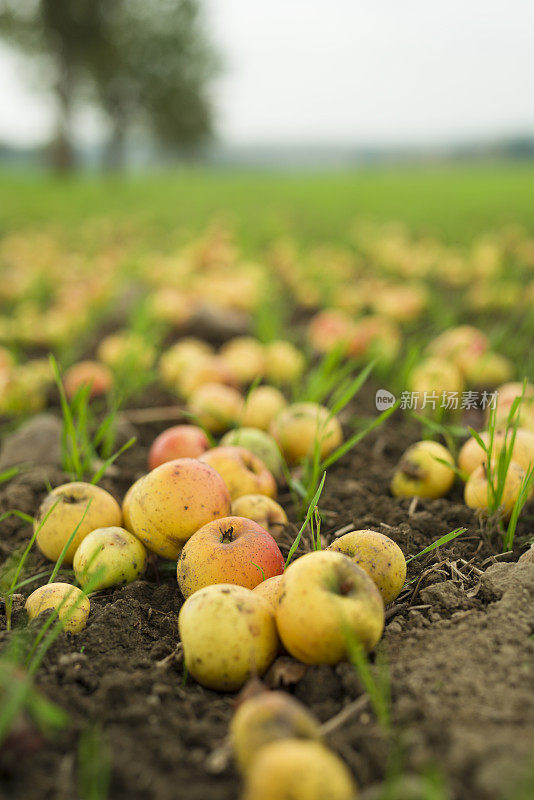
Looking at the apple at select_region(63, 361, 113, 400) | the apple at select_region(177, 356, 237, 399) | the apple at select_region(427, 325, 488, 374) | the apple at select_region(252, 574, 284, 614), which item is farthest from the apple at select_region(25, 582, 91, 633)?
the apple at select_region(427, 325, 488, 374)

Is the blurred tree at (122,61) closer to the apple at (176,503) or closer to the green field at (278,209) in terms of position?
the green field at (278,209)

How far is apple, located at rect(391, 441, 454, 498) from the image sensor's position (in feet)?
7.89

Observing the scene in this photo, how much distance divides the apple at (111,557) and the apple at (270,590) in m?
0.47

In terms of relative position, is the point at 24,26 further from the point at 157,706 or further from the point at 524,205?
the point at 157,706

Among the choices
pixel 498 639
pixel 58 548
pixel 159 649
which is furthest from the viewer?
pixel 58 548

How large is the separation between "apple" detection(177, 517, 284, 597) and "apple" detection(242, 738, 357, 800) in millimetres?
683

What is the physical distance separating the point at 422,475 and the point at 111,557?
1.19m

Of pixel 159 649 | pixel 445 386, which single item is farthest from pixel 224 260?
pixel 159 649

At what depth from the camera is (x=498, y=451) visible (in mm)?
2312

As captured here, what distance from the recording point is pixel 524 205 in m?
13.2

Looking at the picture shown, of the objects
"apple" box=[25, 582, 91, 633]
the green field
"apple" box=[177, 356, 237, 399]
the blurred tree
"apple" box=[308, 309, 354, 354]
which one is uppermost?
the blurred tree

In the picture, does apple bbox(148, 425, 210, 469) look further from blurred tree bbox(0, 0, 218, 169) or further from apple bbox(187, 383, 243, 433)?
blurred tree bbox(0, 0, 218, 169)

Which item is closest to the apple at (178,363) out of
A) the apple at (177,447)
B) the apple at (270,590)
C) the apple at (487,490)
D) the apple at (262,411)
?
the apple at (262,411)

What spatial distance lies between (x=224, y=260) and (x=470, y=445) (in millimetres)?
5325
